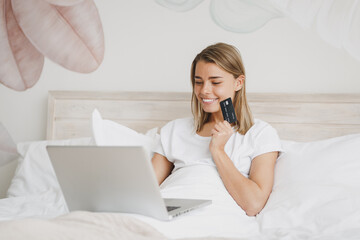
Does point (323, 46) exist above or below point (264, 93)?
above

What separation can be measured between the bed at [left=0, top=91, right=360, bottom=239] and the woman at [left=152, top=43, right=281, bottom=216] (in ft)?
0.16

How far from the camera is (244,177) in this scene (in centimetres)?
147

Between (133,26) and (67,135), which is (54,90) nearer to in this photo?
(67,135)

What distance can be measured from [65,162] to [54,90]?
→ 1.29m

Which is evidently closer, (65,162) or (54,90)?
(65,162)

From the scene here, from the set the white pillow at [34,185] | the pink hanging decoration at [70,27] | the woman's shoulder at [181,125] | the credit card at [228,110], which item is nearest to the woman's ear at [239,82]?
the credit card at [228,110]

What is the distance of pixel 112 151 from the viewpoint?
3.42ft

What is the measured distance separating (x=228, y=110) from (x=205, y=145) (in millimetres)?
159

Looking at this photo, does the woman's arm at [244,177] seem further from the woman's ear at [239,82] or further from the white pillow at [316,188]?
the woman's ear at [239,82]

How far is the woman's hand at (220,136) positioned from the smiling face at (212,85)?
13 centimetres

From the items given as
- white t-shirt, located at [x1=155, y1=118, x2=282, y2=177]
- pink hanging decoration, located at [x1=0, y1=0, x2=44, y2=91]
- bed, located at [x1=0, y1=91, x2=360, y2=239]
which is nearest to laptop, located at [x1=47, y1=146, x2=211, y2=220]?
bed, located at [x1=0, y1=91, x2=360, y2=239]

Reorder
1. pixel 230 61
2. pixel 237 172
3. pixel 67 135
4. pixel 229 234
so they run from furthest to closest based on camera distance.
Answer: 1. pixel 67 135
2. pixel 230 61
3. pixel 237 172
4. pixel 229 234

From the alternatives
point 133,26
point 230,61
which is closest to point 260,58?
point 230,61

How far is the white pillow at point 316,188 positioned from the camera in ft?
4.19
